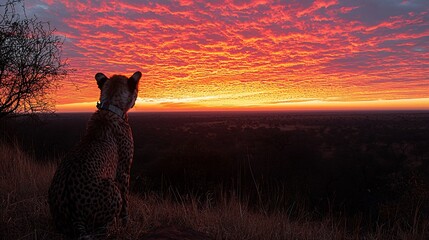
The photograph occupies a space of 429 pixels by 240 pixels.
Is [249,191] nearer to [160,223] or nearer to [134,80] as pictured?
[160,223]

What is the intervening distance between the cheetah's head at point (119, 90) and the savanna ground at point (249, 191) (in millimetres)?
1481

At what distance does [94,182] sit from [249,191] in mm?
5592

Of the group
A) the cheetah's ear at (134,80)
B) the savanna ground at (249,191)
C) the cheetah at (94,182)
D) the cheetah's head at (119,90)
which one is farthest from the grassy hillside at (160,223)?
the cheetah's ear at (134,80)

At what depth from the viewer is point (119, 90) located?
4.66 metres

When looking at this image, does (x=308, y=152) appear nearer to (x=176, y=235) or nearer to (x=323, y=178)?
(x=323, y=178)

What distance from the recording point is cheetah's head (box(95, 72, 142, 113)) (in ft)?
15.1

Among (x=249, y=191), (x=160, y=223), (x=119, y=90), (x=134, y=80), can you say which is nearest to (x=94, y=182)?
(x=160, y=223)

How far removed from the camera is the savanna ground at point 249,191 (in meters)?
4.39

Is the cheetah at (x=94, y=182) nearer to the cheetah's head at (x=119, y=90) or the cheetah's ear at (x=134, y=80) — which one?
the cheetah's head at (x=119, y=90)

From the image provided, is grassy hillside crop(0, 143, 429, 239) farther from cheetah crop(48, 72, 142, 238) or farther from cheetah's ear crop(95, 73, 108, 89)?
cheetah's ear crop(95, 73, 108, 89)

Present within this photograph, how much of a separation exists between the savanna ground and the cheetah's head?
4.86 feet

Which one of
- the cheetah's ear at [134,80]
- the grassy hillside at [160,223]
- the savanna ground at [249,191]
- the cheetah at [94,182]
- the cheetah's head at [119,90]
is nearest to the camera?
the cheetah at [94,182]

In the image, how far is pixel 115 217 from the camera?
12.3 feet

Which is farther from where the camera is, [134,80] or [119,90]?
[134,80]
